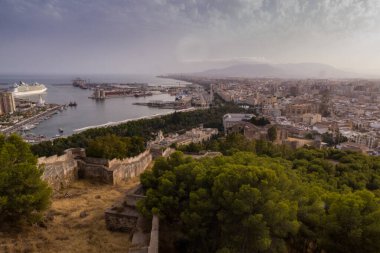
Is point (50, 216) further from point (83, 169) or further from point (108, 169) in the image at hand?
point (83, 169)

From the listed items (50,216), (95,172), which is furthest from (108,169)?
(50,216)

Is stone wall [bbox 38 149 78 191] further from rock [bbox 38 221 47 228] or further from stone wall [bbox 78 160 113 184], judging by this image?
rock [bbox 38 221 47 228]

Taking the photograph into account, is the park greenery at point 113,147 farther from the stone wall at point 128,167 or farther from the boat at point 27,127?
the boat at point 27,127

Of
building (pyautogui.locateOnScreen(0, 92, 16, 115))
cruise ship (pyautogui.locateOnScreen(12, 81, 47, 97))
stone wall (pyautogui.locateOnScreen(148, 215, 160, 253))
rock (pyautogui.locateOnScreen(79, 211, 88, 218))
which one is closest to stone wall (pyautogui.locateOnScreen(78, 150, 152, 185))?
rock (pyautogui.locateOnScreen(79, 211, 88, 218))

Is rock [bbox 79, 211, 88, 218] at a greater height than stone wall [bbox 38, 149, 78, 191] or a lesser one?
lesser

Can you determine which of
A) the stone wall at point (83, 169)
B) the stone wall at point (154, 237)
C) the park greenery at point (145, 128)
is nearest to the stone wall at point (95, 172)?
the stone wall at point (83, 169)

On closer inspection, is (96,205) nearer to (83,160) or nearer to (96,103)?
(83,160)

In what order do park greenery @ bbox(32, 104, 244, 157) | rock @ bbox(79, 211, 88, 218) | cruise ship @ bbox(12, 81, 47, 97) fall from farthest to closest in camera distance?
1. cruise ship @ bbox(12, 81, 47, 97)
2. park greenery @ bbox(32, 104, 244, 157)
3. rock @ bbox(79, 211, 88, 218)
